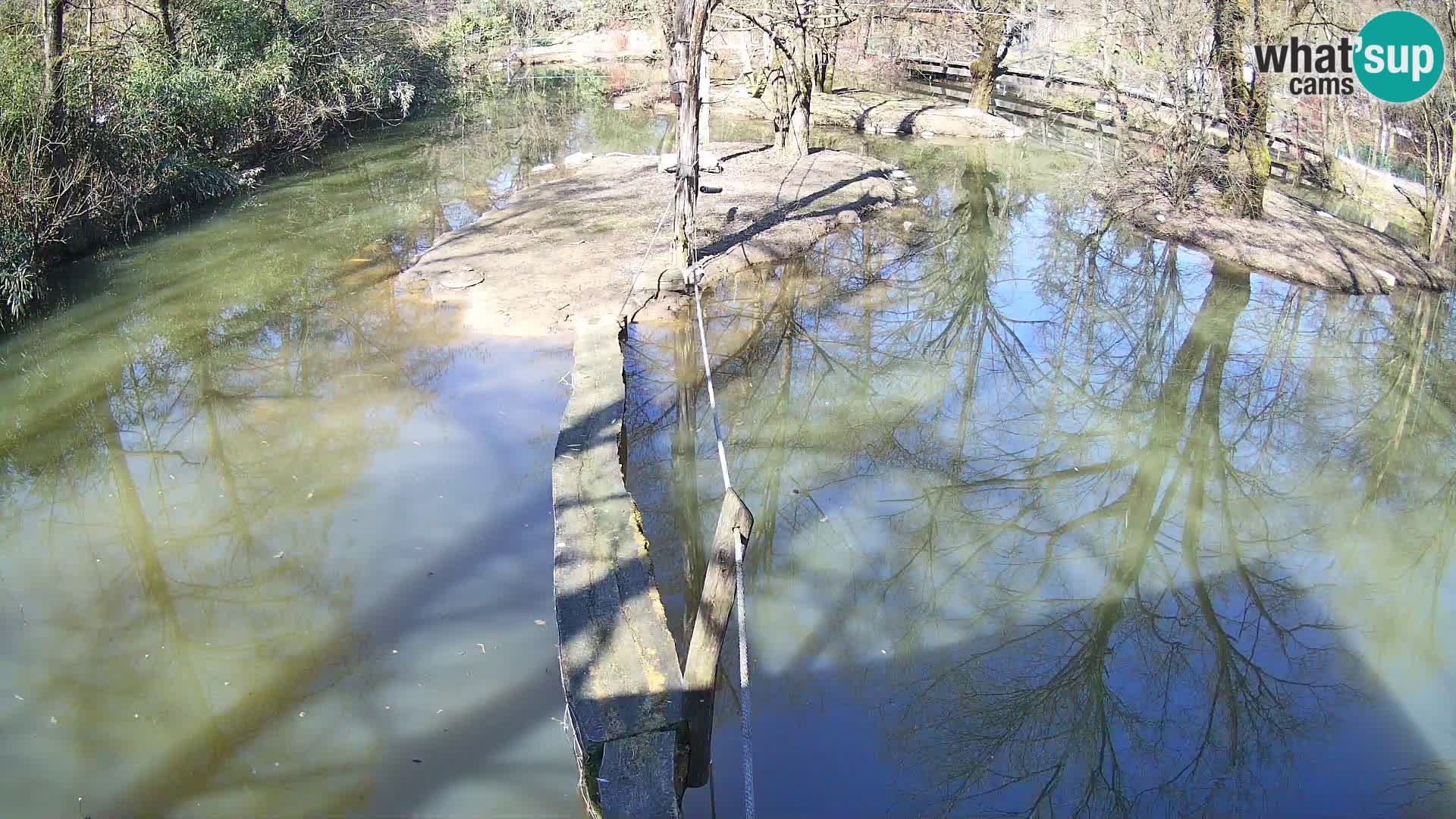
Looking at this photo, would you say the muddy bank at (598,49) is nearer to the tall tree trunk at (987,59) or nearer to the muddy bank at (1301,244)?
the tall tree trunk at (987,59)

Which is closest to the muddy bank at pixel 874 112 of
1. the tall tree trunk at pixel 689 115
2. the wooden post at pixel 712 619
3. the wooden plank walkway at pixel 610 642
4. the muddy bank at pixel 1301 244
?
the muddy bank at pixel 1301 244

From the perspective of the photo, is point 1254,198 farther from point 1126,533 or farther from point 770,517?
point 770,517

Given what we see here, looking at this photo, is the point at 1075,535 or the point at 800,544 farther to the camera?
the point at 1075,535

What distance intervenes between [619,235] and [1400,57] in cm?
878

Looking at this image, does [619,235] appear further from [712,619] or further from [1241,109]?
[712,619]

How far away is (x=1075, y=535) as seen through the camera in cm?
573

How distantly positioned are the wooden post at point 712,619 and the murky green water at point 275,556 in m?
0.61

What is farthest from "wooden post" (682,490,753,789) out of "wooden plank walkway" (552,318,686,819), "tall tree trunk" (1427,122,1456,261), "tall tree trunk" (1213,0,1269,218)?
"tall tree trunk" (1213,0,1269,218)

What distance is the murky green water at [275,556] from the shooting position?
13.1 ft

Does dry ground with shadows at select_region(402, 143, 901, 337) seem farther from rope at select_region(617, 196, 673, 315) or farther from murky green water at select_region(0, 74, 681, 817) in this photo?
murky green water at select_region(0, 74, 681, 817)

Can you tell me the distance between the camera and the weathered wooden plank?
3.34 metres

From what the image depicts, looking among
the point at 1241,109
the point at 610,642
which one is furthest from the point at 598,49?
the point at 610,642

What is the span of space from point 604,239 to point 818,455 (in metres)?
4.75

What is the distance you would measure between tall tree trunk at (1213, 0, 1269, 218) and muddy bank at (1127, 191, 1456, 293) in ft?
1.07
